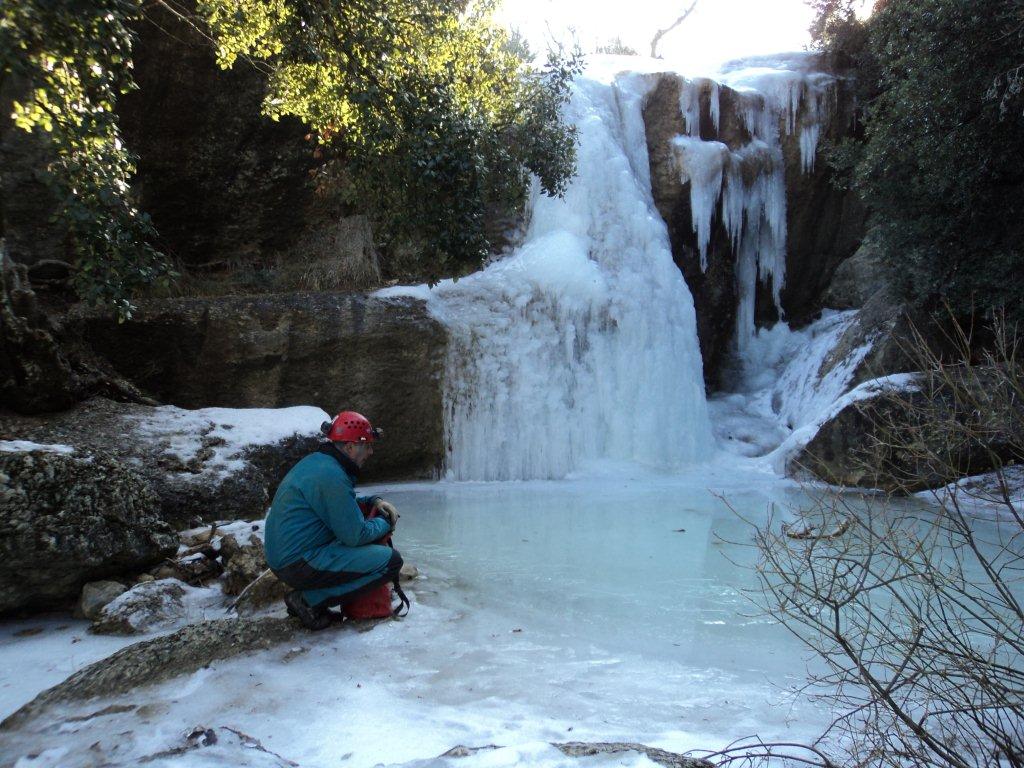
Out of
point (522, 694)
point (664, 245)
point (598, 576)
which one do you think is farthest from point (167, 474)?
point (664, 245)

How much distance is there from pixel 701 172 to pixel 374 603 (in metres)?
11.3

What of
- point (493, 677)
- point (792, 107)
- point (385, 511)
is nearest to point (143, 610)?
point (385, 511)

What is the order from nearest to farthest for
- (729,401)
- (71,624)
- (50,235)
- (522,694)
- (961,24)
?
(522,694) < (71,624) < (961,24) < (50,235) < (729,401)

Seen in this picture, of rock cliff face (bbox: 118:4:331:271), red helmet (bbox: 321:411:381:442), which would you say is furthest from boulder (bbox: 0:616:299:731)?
rock cliff face (bbox: 118:4:331:271)

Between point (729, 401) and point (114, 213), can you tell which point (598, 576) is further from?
point (729, 401)

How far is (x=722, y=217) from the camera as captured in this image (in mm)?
13719

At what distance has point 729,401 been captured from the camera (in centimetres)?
1365

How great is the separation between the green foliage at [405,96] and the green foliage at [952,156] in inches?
206

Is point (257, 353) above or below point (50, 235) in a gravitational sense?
below

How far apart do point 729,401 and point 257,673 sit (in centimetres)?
1176

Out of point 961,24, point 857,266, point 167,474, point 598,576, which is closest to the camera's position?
point 598,576

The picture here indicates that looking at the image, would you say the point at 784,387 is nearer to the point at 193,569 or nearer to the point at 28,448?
the point at 193,569

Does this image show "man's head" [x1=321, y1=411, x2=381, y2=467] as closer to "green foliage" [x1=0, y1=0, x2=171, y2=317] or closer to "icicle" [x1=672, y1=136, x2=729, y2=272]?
"green foliage" [x1=0, y1=0, x2=171, y2=317]

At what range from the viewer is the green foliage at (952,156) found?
8180 mm
